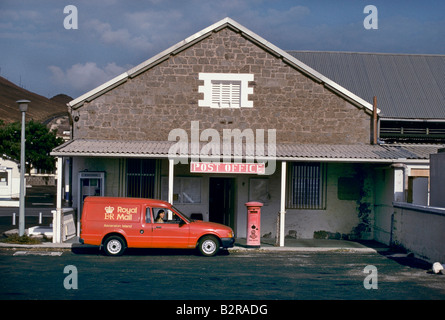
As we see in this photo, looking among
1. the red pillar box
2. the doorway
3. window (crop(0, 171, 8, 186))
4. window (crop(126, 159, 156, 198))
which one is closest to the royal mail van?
the red pillar box

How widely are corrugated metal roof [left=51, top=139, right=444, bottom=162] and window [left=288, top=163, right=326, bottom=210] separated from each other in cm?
122

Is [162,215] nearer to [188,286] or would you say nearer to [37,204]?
[188,286]

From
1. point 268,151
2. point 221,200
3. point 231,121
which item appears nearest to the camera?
point 268,151

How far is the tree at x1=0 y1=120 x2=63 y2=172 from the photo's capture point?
6512 centimetres

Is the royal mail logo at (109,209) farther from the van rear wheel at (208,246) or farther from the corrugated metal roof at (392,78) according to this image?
the corrugated metal roof at (392,78)

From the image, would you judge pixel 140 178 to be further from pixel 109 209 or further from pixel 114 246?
pixel 114 246

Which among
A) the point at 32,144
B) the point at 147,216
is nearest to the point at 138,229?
the point at 147,216

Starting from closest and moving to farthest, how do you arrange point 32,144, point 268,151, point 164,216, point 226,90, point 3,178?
point 164,216 → point 268,151 → point 226,90 → point 3,178 → point 32,144

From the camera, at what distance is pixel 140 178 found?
20844 millimetres

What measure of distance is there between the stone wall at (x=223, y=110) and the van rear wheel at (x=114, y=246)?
5.07 m

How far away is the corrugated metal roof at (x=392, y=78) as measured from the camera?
2581 centimetres

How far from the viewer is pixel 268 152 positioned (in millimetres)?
18953

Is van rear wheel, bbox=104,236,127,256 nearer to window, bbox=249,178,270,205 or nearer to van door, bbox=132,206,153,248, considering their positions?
van door, bbox=132,206,153,248

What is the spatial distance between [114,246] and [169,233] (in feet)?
5.32
